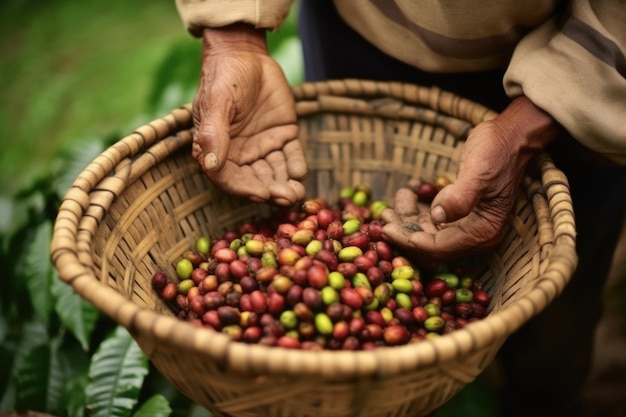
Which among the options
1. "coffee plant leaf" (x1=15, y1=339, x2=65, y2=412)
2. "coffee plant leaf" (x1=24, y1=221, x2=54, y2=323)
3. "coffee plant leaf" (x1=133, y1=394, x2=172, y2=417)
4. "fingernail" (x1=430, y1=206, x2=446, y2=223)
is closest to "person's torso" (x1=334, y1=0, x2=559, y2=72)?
"fingernail" (x1=430, y1=206, x2=446, y2=223)

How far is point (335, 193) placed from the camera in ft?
6.82

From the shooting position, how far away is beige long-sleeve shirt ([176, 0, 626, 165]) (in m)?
1.51

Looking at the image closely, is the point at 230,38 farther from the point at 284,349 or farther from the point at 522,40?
the point at 284,349

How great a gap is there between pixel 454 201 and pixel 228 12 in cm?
87

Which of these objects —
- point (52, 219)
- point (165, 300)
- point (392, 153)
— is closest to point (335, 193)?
point (392, 153)

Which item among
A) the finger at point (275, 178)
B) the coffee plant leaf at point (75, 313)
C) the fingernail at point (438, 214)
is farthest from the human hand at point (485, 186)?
the coffee plant leaf at point (75, 313)

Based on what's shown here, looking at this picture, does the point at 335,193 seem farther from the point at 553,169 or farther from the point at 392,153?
the point at 553,169

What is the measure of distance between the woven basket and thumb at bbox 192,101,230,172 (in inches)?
6.7

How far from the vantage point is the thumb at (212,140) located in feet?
5.24

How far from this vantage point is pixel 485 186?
1.51 m

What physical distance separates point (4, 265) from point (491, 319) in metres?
2.06

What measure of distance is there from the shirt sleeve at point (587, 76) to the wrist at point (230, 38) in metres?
0.78

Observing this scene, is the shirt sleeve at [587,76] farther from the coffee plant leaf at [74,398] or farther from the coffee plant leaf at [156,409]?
the coffee plant leaf at [74,398]

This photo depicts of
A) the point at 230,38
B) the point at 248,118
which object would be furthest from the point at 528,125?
the point at 230,38
